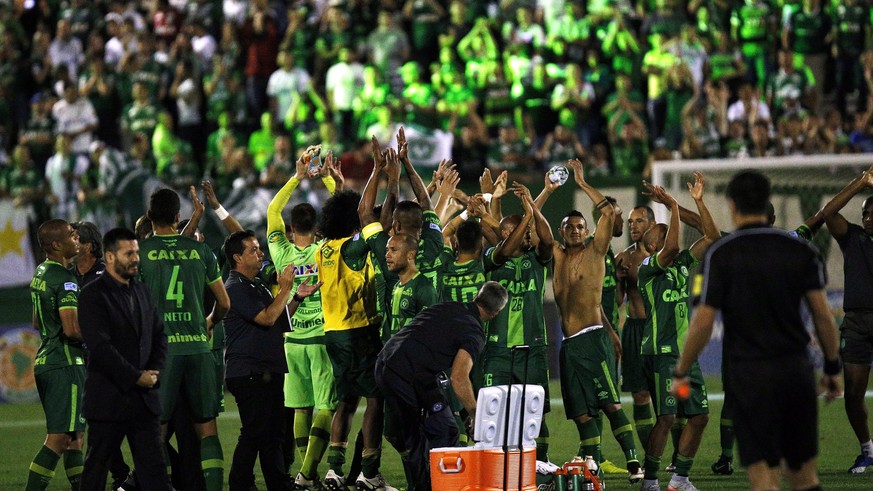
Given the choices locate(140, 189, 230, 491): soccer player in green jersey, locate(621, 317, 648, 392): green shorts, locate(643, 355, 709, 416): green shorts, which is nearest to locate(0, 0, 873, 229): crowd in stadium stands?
locate(621, 317, 648, 392): green shorts

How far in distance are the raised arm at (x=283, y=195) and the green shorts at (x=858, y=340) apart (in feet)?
15.7

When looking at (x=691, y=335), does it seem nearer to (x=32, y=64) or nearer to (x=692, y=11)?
(x=692, y=11)

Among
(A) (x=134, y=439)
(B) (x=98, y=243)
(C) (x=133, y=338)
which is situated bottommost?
(A) (x=134, y=439)

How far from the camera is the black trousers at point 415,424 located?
9.10 m

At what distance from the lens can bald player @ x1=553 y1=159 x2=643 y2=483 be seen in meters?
10.8

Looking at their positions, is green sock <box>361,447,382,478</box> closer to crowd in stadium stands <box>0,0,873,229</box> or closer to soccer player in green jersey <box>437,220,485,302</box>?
soccer player in green jersey <box>437,220,485,302</box>

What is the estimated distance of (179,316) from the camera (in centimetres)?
945

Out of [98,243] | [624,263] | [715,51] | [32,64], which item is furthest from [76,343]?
[32,64]

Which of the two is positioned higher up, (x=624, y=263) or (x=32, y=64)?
(x=32, y=64)

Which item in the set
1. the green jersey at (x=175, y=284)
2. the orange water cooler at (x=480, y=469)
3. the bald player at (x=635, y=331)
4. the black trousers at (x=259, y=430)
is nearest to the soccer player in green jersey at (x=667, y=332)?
the bald player at (x=635, y=331)

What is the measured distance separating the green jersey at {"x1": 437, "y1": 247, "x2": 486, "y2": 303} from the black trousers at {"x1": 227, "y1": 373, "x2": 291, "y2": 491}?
1573mm

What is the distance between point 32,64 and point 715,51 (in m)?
12.5

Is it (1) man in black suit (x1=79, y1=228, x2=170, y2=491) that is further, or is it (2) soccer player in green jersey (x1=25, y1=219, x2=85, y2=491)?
(2) soccer player in green jersey (x1=25, y1=219, x2=85, y2=491)

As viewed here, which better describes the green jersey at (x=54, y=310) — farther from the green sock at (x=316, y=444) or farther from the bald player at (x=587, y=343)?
the bald player at (x=587, y=343)
